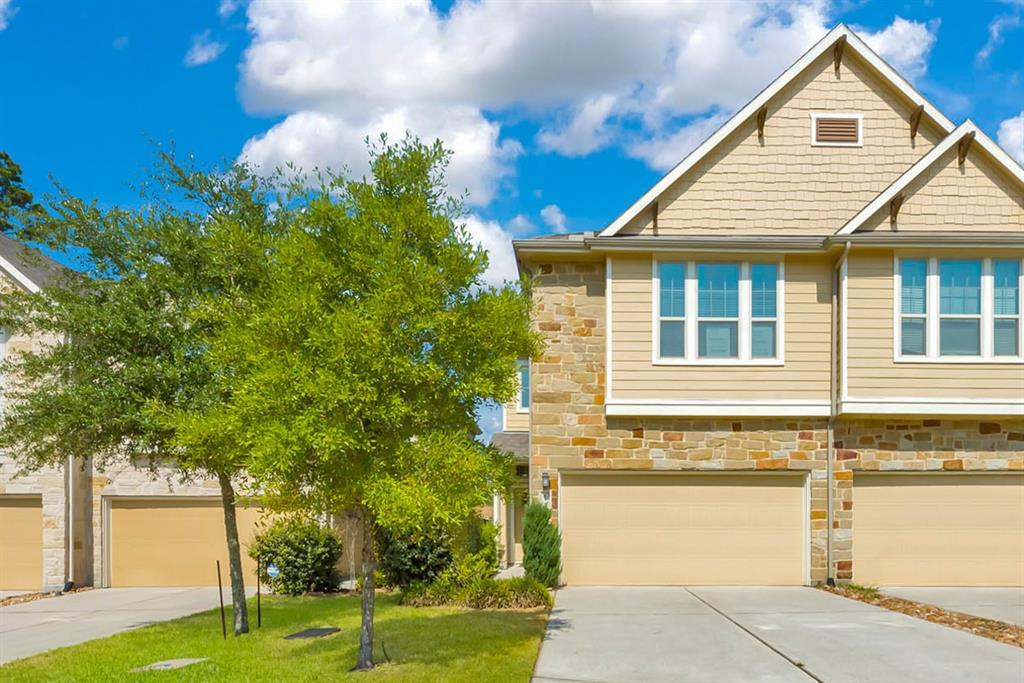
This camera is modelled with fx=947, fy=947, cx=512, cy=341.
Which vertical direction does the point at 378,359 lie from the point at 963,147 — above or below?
below

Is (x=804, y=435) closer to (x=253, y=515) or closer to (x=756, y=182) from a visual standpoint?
(x=756, y=182)

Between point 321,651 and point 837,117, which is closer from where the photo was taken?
point 321,651

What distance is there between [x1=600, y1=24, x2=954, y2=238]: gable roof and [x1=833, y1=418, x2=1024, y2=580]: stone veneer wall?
509 centimetres

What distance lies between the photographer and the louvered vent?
16.9 metres

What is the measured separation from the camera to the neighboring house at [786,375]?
1576 centimetres

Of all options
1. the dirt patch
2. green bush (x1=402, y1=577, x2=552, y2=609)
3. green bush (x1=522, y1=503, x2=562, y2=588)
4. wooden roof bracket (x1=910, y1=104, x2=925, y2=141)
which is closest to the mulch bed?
green bush (x1=522, y1=503, x2=562, y2=588)

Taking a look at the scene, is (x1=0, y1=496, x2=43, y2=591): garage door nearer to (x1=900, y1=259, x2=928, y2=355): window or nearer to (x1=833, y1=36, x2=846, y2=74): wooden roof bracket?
(x1=900, y1=259, x2=928, y2=355): window

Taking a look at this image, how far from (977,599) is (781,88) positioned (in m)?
9.05

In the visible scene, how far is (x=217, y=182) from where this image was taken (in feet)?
42.7

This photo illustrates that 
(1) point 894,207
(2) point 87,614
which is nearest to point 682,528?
(1) point 894,207

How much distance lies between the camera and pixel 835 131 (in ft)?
55.5

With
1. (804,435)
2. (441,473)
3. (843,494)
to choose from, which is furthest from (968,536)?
(441,473)

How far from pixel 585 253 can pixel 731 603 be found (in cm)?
622

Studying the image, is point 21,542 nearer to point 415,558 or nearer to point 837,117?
point 415,558
